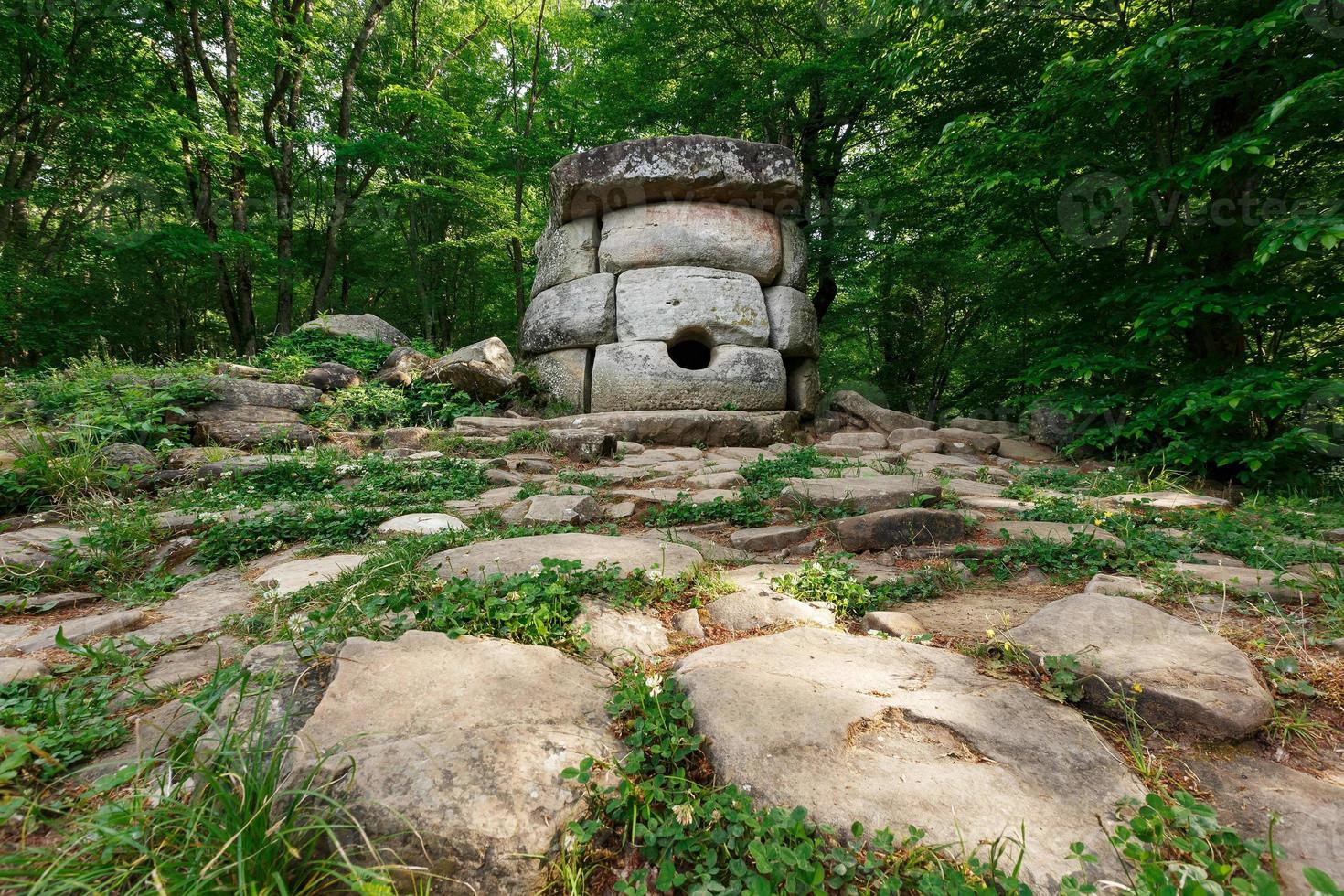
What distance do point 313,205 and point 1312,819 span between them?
65.7 feet

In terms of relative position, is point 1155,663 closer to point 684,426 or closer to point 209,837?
point 209,837

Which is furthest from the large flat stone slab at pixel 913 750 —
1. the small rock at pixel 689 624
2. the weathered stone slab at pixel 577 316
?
the weathered stone slab at pixel 577 316

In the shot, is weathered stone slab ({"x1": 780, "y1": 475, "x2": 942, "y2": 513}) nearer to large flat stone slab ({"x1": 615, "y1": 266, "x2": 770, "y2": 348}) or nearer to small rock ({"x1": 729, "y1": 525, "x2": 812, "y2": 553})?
small rock ({"x1": 729, "y1": 525, "x2": 812, "y2": 553})

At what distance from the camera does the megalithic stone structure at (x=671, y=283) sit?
6.43m

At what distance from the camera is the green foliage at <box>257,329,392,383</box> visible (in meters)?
6.94

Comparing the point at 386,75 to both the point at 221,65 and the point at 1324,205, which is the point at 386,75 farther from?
the point at 1324,205

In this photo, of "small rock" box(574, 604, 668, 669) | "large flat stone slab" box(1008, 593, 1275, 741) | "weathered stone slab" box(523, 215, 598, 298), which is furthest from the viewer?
"weathered stone slab" box(523, 215, 598, 298)

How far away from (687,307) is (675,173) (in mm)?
1658

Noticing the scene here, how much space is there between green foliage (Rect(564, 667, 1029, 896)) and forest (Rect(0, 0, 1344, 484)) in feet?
13.4

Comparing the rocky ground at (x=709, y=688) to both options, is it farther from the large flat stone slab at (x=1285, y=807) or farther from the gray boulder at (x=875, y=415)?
the gray boulder at (x=875, y=415)

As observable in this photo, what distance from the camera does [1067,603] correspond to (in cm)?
170

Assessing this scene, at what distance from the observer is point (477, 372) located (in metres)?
6.49

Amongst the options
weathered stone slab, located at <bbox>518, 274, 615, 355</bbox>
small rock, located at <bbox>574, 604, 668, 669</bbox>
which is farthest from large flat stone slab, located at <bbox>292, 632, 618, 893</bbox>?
weathered stone slab, located at <bbox>518, 274, 615, 355</bbox>

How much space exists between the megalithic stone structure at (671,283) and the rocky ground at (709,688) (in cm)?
368
